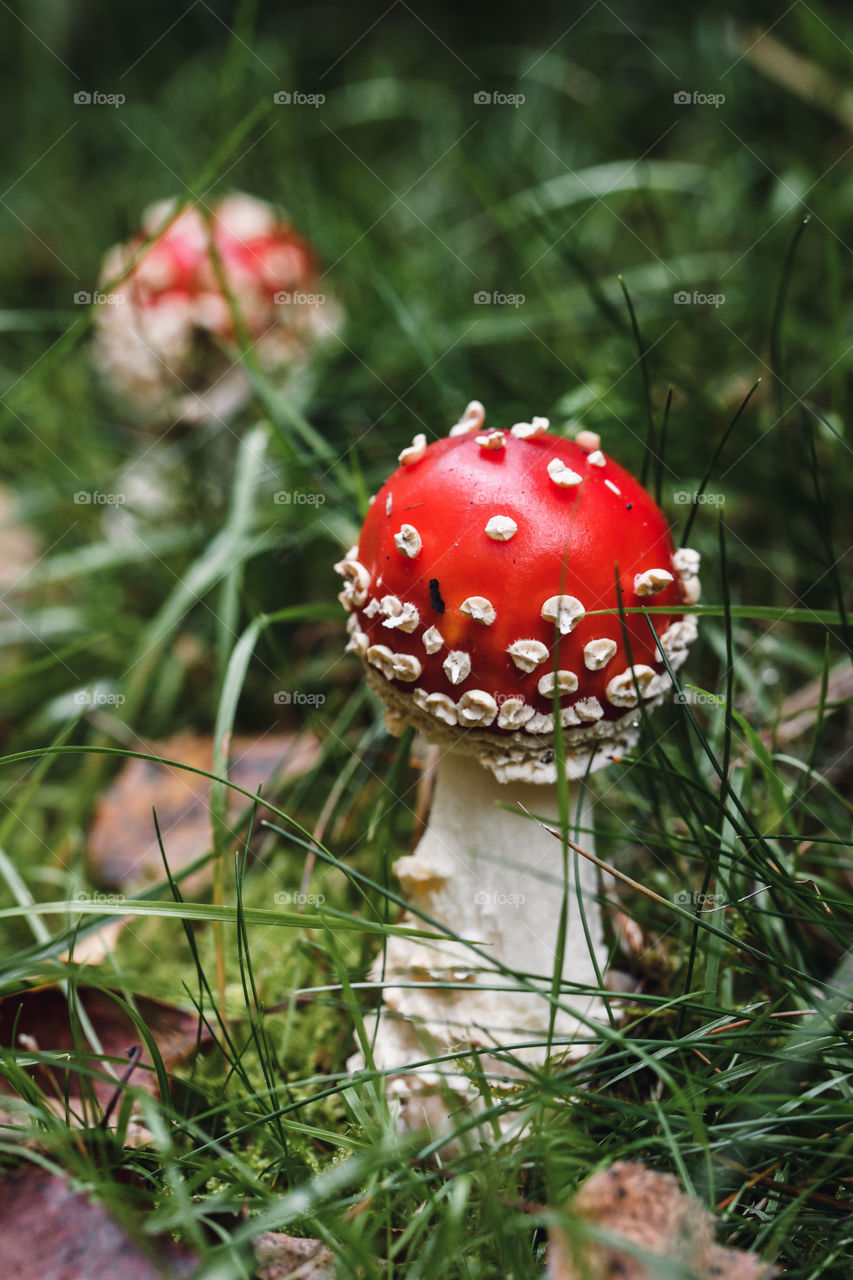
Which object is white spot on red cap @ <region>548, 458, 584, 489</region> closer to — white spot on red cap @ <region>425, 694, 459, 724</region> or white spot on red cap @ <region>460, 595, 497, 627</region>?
white spot on red cap @ <region>460, 595, 497, 627</region>

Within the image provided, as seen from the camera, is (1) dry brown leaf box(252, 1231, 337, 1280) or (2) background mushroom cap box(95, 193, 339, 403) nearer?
(1) dry brown leaf box(252, 1231, 337, 1280)

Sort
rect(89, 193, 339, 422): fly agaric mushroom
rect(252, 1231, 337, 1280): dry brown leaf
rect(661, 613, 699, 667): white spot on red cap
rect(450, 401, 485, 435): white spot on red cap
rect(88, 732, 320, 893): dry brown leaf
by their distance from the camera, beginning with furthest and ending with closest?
rect(89, 193, 339, 422): fly agaric mushroom, rect(88, 732, 320, 893): dry brown leaf, rect(450, 401, 485, 435): white spot on red cap, rect(661, 613, 699, 667): white spot on red cap, rect(252, 1231, 337, 1280): dry brown leaf

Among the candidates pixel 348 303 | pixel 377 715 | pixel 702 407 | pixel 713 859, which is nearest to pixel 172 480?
pixel 348 303

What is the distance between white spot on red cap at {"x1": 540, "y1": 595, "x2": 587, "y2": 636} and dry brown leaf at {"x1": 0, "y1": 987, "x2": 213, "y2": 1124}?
3.05ft

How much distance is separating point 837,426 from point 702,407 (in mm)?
431

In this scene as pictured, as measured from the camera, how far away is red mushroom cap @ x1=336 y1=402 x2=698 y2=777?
1.43 m

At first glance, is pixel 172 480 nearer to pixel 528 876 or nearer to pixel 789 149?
pixel 528 876

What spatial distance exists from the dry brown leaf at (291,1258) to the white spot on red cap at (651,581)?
1026 mm

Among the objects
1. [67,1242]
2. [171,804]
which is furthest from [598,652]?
[171,804]

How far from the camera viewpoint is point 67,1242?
112 centimetres

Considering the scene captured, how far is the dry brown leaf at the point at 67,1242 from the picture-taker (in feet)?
3.61

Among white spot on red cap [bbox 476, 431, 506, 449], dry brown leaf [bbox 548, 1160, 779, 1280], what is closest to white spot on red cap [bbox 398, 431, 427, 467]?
white spot on red cap [bbox 476, 431, 506, 449]

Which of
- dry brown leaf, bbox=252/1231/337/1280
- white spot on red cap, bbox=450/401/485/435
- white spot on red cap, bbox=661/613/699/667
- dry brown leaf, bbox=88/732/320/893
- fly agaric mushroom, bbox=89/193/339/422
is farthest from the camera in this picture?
fly agaric mushroom, bbox=89/193/339/422

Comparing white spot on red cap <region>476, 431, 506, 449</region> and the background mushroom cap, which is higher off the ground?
the background mushroom cap
